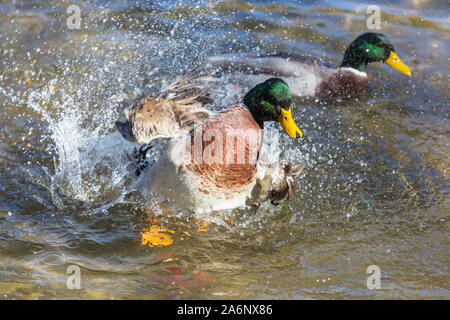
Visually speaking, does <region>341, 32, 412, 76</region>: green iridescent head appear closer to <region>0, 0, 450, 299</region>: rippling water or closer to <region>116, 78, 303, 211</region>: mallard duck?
<region>0, 0, 450, 299</region>: rippling water

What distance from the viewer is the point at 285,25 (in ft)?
23.9

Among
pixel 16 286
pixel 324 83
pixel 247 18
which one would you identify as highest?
pixel 247 18

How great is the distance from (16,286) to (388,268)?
2.19 m

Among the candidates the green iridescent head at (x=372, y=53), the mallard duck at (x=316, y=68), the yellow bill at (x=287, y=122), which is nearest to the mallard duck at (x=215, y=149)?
the yellow bill at (x=287, y=122)

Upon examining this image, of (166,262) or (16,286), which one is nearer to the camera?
(16,286)

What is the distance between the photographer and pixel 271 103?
11.1 feet

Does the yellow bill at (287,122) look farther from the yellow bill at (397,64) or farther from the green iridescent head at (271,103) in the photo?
the yellow bill at (397,64)

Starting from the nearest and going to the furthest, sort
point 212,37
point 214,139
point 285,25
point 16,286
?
1. point 16,286
2. point 214,139
3. point 212,37
4. point 285,25

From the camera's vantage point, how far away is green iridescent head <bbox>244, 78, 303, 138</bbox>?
133 inches

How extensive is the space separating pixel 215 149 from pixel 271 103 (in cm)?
47

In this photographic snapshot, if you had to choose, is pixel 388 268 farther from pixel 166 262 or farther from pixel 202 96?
A: pixel 202 96

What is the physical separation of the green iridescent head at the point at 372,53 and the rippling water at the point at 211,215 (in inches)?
8.6

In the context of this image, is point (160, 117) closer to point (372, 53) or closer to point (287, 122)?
point (287, 122)

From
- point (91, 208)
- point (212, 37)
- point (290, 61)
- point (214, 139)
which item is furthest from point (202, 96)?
point (212, 37)
